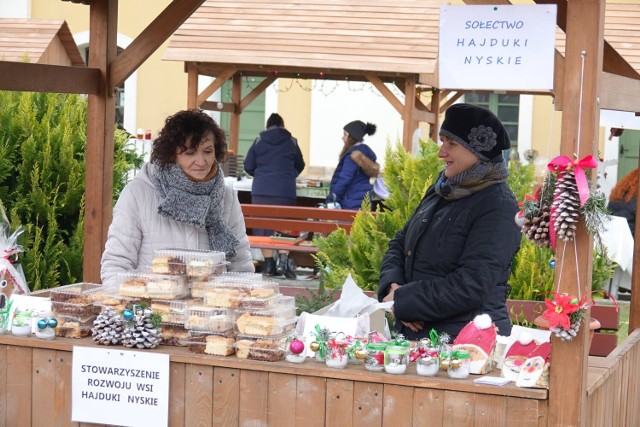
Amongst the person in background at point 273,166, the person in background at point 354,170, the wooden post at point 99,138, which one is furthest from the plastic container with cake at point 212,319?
the person in background at point 273,166

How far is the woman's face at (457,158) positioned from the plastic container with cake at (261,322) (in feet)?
3.24

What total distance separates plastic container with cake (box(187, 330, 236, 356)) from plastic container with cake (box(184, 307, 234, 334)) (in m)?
0.02


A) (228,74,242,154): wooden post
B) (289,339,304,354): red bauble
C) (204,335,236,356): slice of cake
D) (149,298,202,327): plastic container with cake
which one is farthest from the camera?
(228,74,242,154): wooden post

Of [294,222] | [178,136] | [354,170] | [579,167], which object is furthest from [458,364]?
[354,170]

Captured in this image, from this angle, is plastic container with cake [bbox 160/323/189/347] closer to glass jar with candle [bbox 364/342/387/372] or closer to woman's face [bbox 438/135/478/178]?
glass jar with candle [bbox 364/342/387/372]

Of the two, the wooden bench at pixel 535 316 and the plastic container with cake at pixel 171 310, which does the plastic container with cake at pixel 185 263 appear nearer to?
the plastic container with cake at pixel 171 310

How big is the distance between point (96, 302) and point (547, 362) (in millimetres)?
1651

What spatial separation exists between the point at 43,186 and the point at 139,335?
380 cm

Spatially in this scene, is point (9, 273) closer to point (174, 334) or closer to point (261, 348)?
point (174, 334)

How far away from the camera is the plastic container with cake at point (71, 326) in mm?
3998

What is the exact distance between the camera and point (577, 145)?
3.34 meters

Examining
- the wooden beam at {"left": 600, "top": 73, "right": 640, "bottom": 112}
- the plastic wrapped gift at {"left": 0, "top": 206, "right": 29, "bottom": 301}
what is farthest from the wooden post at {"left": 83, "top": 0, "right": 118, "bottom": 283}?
the wooden beam at {"left": 600, "top": 73, "right": 640, "bottom": 112}

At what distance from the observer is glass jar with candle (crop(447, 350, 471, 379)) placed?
11.5 ft

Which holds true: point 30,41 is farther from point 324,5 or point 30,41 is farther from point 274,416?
point 274,416
